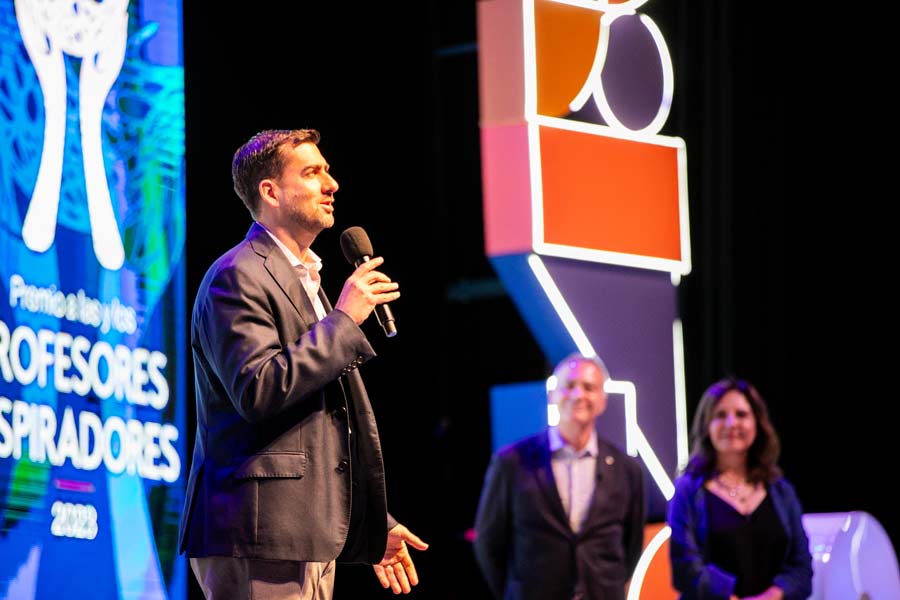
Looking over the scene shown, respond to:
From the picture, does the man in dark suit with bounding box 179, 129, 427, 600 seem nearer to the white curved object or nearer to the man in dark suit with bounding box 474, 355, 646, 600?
the man in dark suit with bounding box 474, 355, 646, 600

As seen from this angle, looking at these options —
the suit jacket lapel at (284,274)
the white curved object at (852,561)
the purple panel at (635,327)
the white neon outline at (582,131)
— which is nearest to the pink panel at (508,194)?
the white neon outline at (582,131)

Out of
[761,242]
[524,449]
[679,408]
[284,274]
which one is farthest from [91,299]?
[761,242]

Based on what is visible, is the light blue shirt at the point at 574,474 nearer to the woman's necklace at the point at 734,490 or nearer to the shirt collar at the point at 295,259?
the woman's necklace at the point at 734,490

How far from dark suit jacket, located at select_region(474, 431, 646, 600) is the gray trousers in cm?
179

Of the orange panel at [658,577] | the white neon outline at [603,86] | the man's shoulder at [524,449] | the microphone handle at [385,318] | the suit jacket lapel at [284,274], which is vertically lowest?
the orange panel at [658,577]

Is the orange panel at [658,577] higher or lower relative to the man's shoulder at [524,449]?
lower

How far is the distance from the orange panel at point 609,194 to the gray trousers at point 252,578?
2.90 m

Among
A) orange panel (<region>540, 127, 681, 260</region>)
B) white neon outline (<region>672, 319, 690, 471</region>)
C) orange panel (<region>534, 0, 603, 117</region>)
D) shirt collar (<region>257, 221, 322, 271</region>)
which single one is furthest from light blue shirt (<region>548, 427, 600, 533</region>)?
shirt collar (<region>257, 221, 322, 271</region>)

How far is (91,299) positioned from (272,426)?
184 centimetres

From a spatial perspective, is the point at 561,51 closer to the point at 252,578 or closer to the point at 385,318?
the point at 385,318

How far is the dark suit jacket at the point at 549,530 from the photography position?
13.6ft

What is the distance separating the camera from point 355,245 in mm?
2824

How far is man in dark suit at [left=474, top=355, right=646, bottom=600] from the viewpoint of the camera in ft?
13.6

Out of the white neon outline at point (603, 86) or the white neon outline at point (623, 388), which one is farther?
the white neon outline at point (603, 86)
